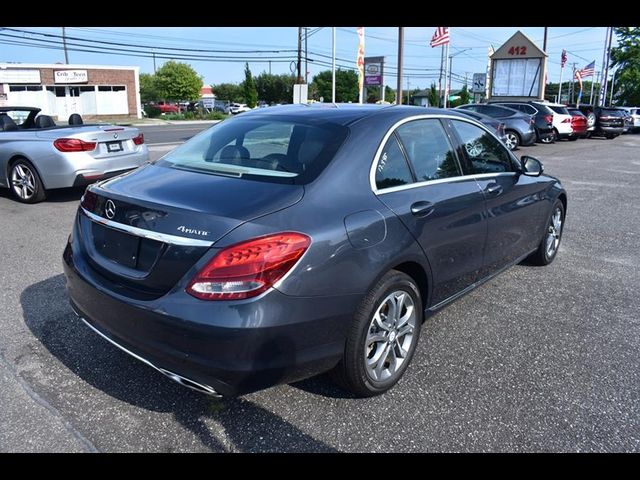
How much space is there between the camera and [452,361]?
344 cm

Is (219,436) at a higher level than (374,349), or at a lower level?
lower

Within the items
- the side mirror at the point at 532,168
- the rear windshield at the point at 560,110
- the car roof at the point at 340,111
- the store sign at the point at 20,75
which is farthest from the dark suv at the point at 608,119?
the store sign at the point at 20,75

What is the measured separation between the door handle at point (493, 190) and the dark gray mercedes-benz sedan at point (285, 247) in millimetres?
133

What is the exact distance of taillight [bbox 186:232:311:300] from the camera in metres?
2.36

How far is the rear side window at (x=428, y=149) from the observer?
132 inches

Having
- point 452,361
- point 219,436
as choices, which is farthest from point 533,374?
point 219,436

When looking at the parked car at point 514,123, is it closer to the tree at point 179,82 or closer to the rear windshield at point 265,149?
the rear windshield at point 265,149

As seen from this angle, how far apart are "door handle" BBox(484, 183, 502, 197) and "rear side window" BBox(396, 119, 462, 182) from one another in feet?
1.07

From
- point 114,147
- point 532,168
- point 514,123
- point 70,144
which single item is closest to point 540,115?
point 514,123

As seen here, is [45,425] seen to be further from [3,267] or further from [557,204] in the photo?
[557,204]

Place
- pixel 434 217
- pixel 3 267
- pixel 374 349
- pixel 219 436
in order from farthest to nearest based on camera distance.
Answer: pixel 3 267 → pixel 434 217 → pixel 374 349 → pixel 219 436

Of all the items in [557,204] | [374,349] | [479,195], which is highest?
[479,195]

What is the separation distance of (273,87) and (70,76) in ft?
126

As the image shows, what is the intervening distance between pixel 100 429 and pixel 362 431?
4.39 feet
